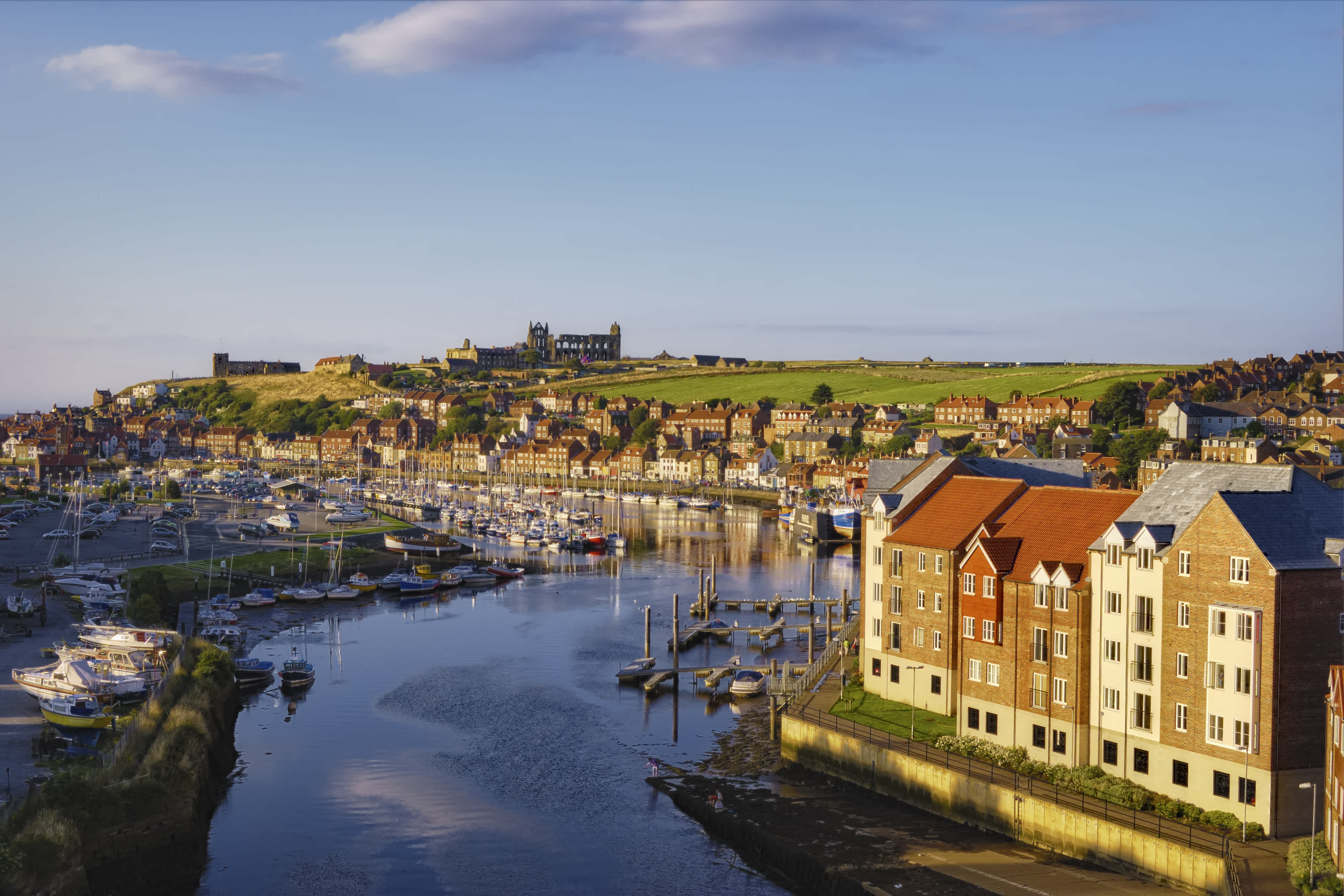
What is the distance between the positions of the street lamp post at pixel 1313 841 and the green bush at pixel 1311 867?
0.02 metres

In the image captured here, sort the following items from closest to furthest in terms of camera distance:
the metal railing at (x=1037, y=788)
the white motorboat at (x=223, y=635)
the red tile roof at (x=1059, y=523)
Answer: the metal railing at (x=1037, y=788) → the red tile roof at (x=1059, y=523) → the white motorboat at (x=223, y=635)

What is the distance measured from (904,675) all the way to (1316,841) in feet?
50.6

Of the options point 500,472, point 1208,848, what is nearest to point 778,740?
point 1208,848

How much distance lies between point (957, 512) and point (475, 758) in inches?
700

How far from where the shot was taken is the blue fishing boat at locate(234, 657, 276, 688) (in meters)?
50.5

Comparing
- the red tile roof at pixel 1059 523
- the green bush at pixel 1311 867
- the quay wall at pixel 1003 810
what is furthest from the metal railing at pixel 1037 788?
the red tile roof at pixel 1059 523

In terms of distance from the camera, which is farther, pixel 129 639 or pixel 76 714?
pixel 129 639

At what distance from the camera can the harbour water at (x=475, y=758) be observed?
31812 mm

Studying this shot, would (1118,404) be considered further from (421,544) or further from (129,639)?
(129,639)

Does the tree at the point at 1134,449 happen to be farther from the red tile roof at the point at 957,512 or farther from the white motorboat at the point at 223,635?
the white motorboat at the point at 223,635

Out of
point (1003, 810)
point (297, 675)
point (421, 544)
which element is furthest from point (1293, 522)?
point (421, 544)

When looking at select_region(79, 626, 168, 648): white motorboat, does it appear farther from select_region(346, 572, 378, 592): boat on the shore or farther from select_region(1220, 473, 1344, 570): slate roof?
select_region(1220, 473, 1344, 570): slate roof

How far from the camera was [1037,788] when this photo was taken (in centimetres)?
3159

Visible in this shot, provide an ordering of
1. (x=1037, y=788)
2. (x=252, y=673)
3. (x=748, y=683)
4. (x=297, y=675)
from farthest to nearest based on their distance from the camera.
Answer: (x=252, y=673) < (x=297, y=675) < (x=748, y=683) < (x=1037, y=788)
